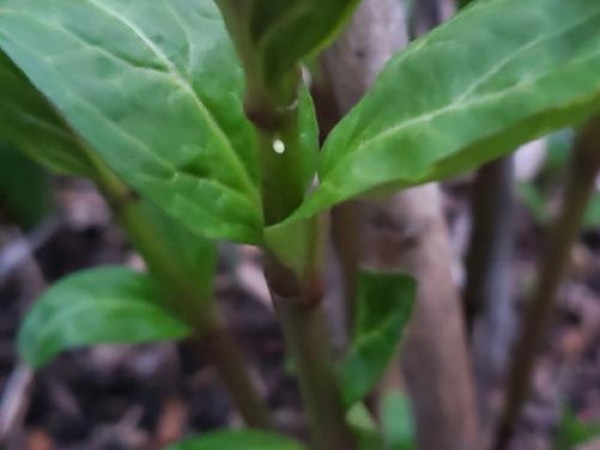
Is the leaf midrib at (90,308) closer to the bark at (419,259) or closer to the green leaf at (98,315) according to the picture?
the green leaf at (98,315)

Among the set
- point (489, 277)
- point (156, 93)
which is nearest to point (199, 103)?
point (156, 93)

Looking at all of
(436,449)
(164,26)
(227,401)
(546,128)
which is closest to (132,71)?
(164,26)

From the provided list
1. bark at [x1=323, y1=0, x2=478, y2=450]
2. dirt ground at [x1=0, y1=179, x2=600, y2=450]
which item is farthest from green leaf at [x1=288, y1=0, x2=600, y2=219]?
dirt ground at [x1=0, y1=179, x2=600, y2=450]

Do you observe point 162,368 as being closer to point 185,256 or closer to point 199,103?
point 185,256

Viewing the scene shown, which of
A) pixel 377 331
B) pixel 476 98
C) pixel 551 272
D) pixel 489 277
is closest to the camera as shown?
pixel 476 98

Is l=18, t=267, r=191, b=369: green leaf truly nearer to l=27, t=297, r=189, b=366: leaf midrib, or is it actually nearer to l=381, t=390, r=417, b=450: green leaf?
l=27, t=297, r=189, b=366: leaf midrib
